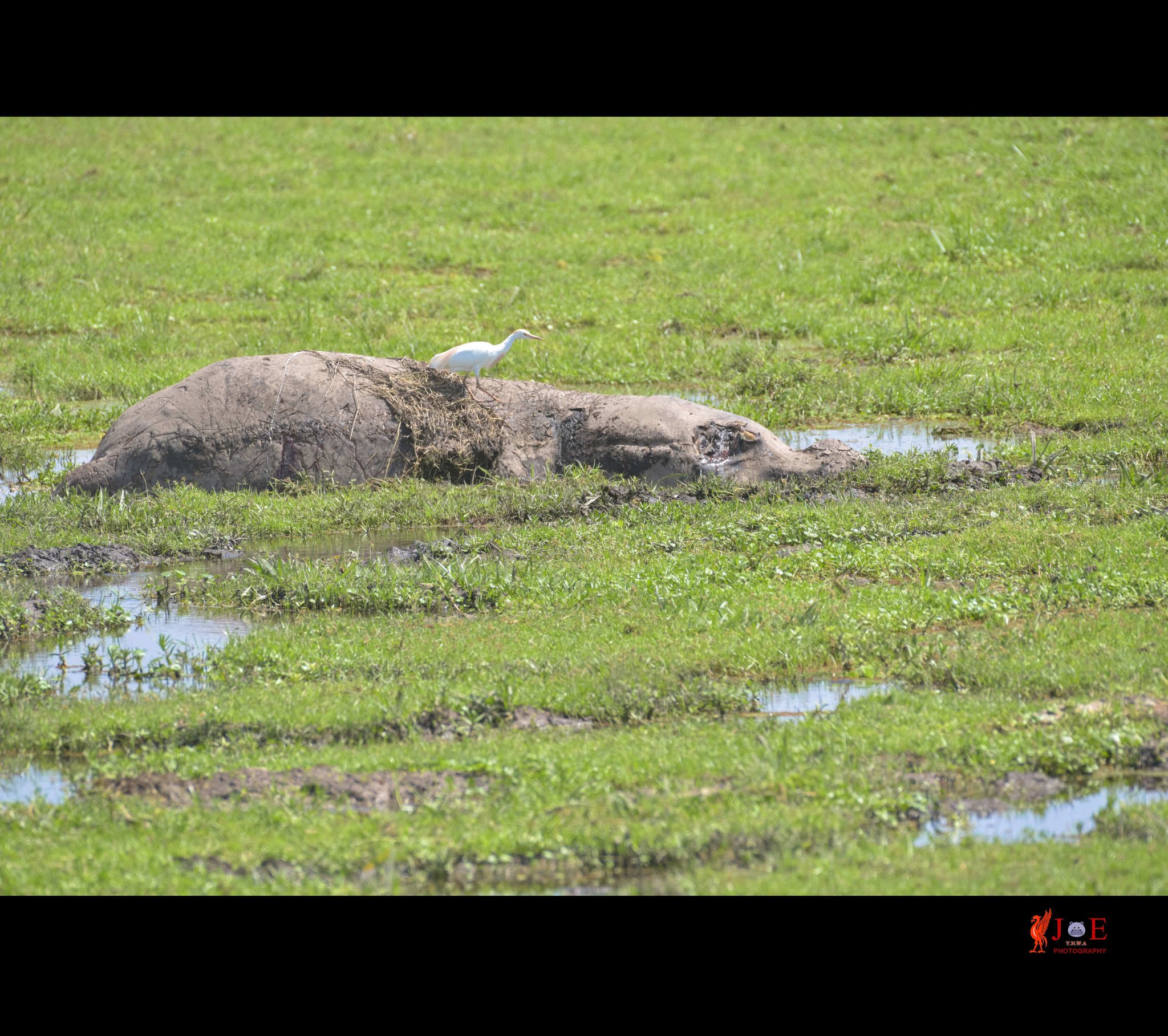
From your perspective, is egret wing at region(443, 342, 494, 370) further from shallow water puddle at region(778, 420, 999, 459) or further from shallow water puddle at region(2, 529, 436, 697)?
shallow water puddle at region(778, 420, 999, 459)

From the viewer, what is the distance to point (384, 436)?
1230cm

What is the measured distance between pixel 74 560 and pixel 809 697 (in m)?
6.00

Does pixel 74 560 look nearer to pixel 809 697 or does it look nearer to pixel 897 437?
pixel 809 697

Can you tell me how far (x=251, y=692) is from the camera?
7.00 metres

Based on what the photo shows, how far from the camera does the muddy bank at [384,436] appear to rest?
467 inches

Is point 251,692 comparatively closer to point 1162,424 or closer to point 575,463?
point 575,463

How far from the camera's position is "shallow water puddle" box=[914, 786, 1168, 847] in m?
5.51

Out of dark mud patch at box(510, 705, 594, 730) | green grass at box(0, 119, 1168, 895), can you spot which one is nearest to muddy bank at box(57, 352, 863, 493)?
green grass at box(0, 119, 1168, 895)

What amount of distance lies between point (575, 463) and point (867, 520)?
3.34 metres

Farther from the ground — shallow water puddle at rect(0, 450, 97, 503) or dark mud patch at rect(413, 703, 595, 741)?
shallow water puddle at rect(0, 450, 97, 503)

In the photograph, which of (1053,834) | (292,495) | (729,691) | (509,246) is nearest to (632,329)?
(509,246)
